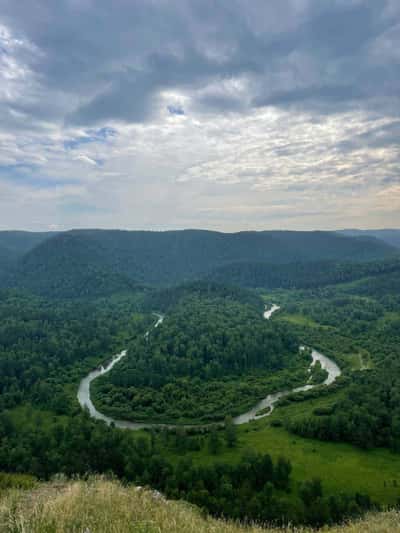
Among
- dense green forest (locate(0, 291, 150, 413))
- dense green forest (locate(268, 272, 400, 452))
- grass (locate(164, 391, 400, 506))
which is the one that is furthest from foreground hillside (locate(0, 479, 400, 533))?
dense green forest (locate(0, 291, 150, 413))

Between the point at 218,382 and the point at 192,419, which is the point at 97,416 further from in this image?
the point at 218,382

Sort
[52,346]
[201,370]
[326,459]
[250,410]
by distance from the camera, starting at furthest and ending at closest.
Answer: [52,346], [201,370], [250,410], [326,459]

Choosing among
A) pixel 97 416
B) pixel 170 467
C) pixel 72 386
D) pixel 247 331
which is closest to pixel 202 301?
pixel 247 331

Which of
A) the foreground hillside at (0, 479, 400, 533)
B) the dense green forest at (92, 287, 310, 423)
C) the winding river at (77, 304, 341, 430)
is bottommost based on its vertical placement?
the winding river at (77, 304, 341, 430)

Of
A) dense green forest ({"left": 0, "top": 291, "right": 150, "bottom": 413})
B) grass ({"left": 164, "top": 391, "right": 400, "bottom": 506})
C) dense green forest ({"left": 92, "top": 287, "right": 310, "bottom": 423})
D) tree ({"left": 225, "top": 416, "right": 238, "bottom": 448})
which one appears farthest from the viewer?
dense green forest ({"left": 0, "top": 291, "right": 150, "bottom": 413})

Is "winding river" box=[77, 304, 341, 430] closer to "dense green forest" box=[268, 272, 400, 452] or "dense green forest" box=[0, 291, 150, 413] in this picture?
"dense green forest" box=[0, 291, 150, 413]

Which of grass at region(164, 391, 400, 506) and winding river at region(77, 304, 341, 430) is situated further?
winding river at region(77, 304, 341, 430)

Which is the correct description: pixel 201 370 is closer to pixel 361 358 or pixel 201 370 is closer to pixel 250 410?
pixel 250 410

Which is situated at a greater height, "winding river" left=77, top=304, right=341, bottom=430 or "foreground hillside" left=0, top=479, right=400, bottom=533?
"foreground hillside" left=0, top=479, right=400, bottom=533

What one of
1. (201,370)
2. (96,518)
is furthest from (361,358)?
(96,518)
